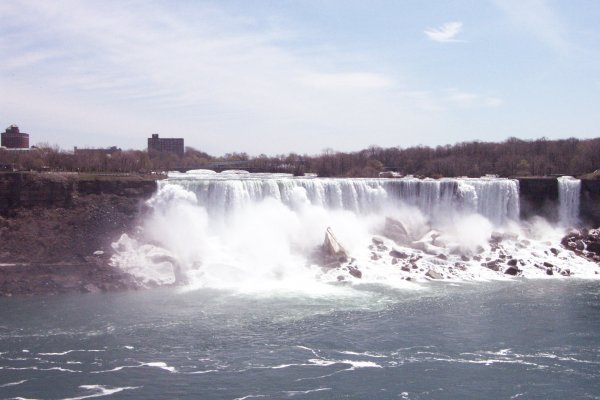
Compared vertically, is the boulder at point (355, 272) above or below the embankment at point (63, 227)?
below

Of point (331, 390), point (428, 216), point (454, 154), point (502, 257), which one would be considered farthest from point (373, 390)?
point (454, 154)

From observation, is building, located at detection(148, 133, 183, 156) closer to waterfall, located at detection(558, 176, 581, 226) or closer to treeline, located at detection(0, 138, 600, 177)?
treeline, located at detection(0, 138, 600, 177)

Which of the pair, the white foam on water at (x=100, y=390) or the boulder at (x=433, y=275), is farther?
the boulder at (x=433, y=275)

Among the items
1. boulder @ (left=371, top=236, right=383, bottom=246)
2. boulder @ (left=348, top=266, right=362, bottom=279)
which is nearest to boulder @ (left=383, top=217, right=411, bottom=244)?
boulder @ (left=371, top=236, right=383, bottom=246)

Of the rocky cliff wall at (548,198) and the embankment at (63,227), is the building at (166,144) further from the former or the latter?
the rocky cliff wall at (548,198)

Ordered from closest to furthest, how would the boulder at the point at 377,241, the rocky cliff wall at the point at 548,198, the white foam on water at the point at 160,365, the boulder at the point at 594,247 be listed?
the white foam on water at the point at 160,365
the boulder at the point at 594,247
the boulder at the point at 377,241
the rocky cliff wall at the point at 548,198

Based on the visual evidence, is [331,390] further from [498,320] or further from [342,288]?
[342,288]

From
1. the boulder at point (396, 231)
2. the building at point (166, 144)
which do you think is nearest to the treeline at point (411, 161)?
the boulder at point (396, 231)
